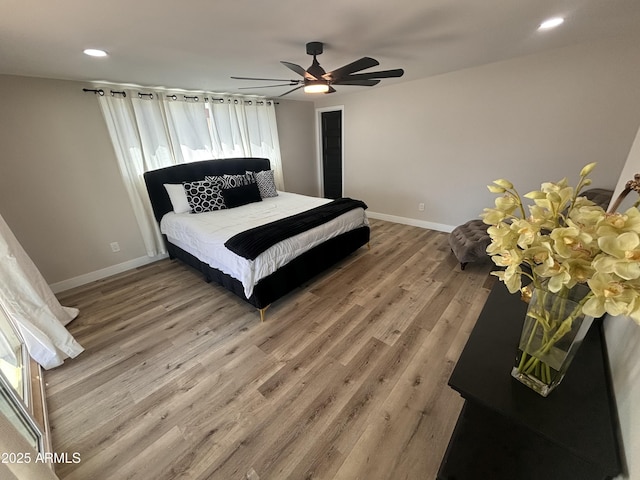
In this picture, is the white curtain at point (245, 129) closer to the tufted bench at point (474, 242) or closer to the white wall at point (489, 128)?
the white wall at point (489, 128)

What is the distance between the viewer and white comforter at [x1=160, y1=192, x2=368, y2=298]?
7.27 ft

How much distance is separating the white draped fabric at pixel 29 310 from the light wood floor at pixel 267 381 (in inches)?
5.3

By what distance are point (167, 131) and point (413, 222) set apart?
3.93m

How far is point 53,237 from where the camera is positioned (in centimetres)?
277

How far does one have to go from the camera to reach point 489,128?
3238 millimetres

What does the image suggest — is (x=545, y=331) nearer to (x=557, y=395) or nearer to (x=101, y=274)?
(x=557, y=395)

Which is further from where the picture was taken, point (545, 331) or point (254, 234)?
point (254, 234)

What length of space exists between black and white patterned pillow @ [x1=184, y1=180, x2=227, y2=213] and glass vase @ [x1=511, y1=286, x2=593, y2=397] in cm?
330

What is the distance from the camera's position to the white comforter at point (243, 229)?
221 centimetres

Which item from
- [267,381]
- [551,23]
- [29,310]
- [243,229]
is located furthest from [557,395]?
[29,310]

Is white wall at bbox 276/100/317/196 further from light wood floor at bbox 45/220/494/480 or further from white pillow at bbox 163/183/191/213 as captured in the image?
light wood floor at bbox 45/220/494/480

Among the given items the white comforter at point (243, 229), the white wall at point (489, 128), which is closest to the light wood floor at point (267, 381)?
the white comforter at point (243, 229)

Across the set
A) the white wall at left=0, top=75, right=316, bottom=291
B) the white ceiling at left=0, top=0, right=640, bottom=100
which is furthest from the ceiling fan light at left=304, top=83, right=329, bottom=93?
the white wall at left=0, top=75, right=316, bottom=291

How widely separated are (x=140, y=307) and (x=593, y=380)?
3193mm
